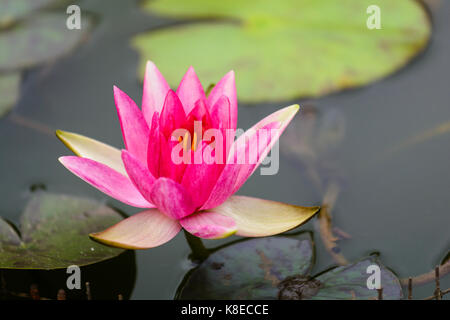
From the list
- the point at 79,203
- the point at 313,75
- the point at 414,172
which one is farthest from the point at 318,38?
the point at 79,203

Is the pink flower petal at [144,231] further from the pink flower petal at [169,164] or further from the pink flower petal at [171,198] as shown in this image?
the pink flower petal at [169,164]

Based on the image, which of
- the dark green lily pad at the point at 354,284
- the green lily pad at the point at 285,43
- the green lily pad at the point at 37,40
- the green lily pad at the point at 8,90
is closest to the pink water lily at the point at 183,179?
the dark green lily pad at the point at 354,284

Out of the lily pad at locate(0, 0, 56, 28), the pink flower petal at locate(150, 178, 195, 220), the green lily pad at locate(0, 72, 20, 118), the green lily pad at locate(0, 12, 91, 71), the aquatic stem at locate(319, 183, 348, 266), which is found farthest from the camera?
the lily pad at locate(0, 0, 56, 28)

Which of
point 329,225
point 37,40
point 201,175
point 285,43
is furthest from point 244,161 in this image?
point 37,40

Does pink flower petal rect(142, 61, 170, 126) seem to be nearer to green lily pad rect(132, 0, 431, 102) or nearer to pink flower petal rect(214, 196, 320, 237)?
pink flower petal rect(214, 196, 320, 237)

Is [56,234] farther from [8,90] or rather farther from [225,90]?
[8,90]

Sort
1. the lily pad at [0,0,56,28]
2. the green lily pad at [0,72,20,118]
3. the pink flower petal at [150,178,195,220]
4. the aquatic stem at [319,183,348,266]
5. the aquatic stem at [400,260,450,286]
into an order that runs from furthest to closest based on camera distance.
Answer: the lily pad at [0,0,56,28] → the green lily pad at [0,72,20,118] → the aquatic stem at [319,183,348,266] → the aquatic stem at [400,260,450,286] → the pink flower petal at [150,178,195,220]

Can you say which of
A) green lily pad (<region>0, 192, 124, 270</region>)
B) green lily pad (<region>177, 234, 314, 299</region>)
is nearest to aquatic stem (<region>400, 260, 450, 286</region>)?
green lily pad (<region>177, 234, 314, 299</region>)
